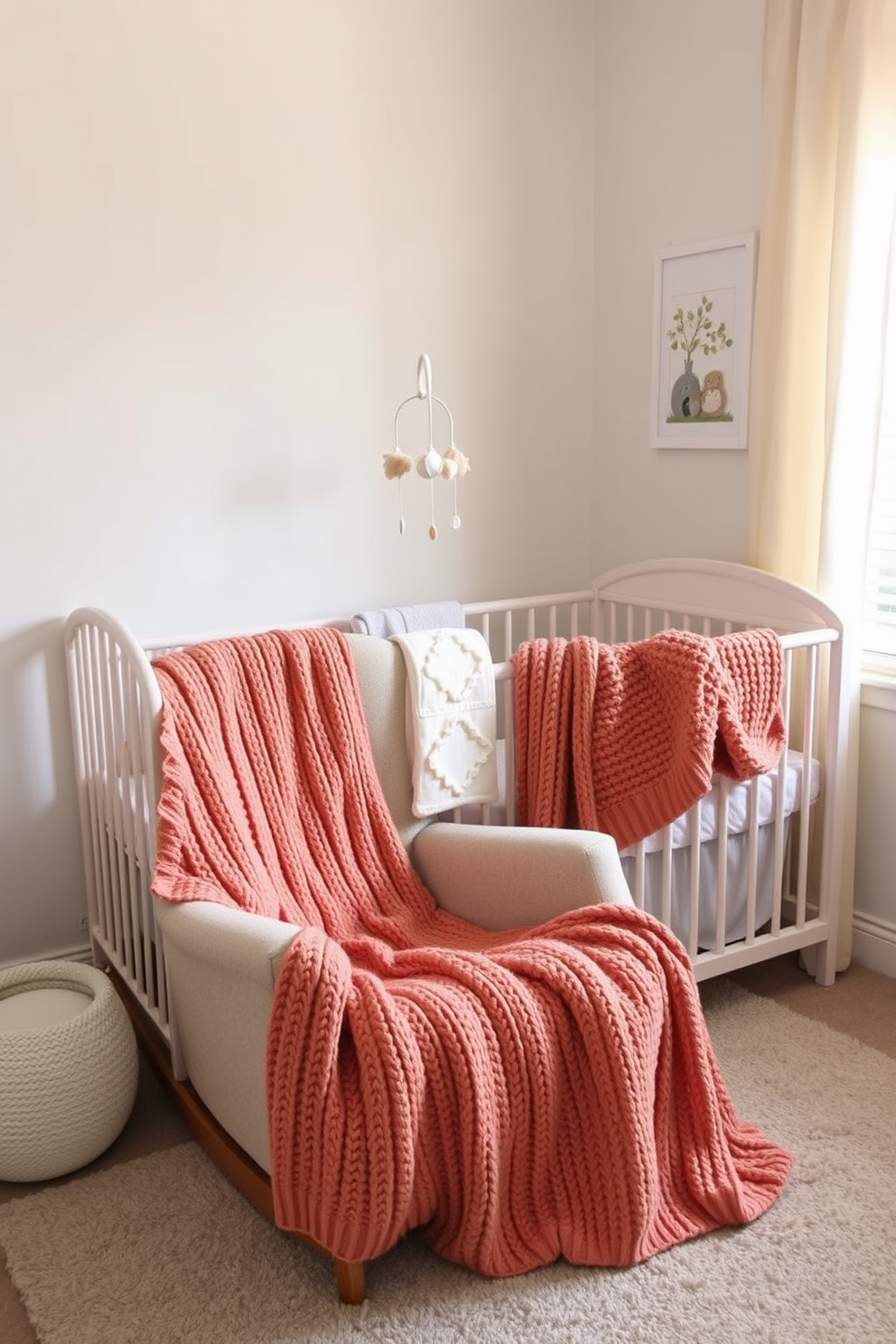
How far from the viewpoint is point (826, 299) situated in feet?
7.89

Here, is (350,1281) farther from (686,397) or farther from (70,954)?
(686,397)

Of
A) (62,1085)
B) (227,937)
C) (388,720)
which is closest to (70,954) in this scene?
(62,1085)

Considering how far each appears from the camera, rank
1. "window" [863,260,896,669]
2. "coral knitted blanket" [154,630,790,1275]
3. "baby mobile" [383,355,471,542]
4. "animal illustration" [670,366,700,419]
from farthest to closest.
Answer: "animal illustration" [670,366,700,419], "baby mobile" [383,355,471,542], "window" [863,260,896,669], "coral knitted blanket" [154,630,790,1275]

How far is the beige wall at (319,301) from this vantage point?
7.49ft

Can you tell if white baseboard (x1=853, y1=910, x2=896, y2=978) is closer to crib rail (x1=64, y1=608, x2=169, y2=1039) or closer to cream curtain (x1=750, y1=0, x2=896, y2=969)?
cream curtain (x1=750, y1=0, x2=896, y2=969)

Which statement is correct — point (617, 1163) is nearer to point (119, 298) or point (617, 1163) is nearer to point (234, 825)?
point (234, 825)

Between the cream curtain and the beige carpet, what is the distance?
0.81 metres

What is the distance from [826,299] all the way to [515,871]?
1294mm

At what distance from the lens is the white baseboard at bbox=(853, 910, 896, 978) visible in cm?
251

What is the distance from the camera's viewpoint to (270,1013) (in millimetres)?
1566

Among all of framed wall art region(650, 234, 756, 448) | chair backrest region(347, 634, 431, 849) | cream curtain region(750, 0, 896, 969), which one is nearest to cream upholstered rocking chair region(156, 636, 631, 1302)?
chair backrest region(347, 634, 431, 849)

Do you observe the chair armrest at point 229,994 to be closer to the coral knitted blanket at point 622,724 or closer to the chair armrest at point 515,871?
the chair armrest at point 515,871

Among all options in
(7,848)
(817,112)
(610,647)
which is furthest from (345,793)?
(817,112)

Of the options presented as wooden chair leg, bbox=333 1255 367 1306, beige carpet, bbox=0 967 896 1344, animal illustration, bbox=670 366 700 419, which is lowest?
beige carpet, bbox=0 967 896 1344
